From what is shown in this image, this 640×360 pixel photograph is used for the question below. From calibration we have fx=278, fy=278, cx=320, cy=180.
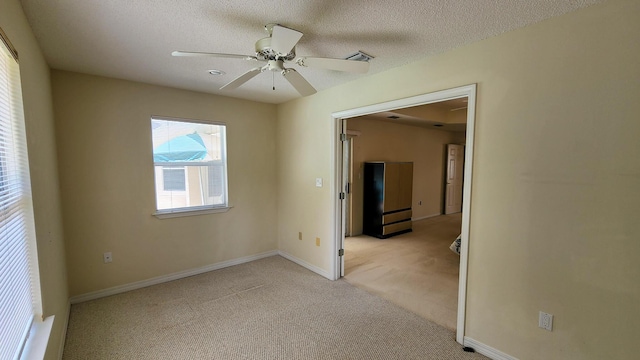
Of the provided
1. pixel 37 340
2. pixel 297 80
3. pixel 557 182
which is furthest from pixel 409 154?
pixel 37 340

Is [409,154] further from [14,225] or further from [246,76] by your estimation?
[14,225]

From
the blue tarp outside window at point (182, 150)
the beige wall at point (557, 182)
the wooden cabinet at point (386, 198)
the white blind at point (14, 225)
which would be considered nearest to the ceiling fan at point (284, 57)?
the white blind at point (14, 225)

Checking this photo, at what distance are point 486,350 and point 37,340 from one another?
9.61 ft

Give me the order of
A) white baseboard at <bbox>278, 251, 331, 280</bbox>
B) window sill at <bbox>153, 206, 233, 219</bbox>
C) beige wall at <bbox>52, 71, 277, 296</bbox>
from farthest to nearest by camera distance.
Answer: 1. white baseboard at <bbox>278, 251, 331, 280</bbox>
2. window sill at <bbox>153, 206, 233, 219</bbox>
3. beige wall at <bbox>52, 71, 277, 296</bbox>

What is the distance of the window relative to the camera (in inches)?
131

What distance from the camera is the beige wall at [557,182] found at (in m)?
1.55

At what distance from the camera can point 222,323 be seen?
2.52 meters

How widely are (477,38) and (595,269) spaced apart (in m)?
1.67

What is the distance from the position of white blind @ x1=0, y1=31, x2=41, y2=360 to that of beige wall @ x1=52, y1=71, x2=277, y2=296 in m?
1.35

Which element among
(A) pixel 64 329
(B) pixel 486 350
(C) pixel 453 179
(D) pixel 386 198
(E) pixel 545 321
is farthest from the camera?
(C) pixel 453 179

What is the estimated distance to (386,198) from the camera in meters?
5.27

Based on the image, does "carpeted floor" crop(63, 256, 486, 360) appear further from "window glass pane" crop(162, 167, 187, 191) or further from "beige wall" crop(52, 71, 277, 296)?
"window glass pane" crop(162, 167, 187, 191)

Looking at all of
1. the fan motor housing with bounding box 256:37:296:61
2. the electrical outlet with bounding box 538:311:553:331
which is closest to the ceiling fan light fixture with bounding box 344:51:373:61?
the fan motor housing with bounding box 256:37:296:61

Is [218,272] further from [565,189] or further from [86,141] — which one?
[565,189]
